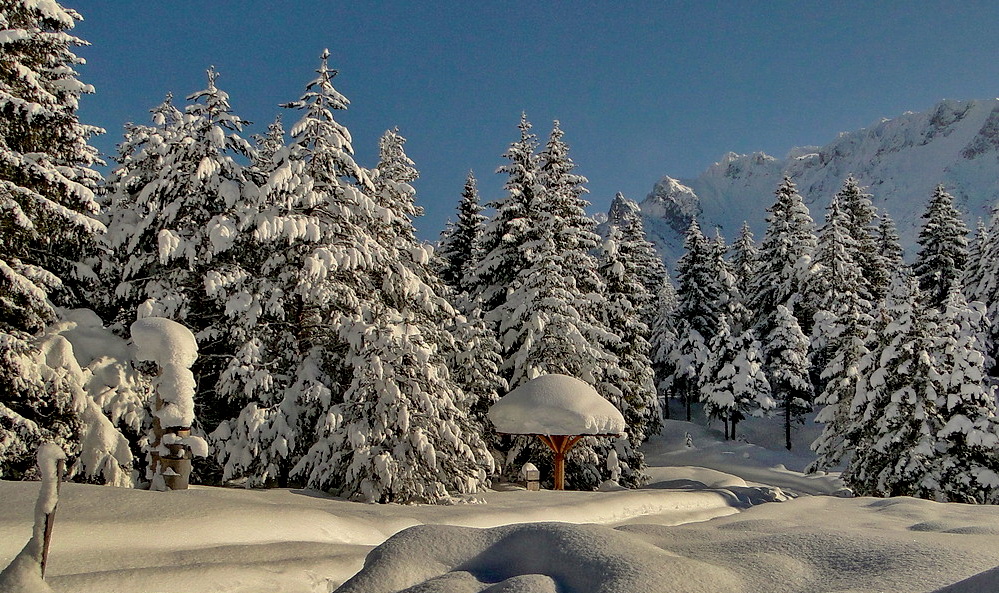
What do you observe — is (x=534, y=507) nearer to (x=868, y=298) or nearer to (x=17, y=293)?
(x=17, y=293)

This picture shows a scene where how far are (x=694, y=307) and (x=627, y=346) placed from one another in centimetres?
2219

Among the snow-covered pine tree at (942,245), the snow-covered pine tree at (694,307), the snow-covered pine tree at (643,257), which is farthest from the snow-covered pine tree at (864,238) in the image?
the snow-covered pine tree at (643,257)

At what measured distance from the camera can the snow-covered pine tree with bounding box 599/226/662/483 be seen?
2286 centimetres

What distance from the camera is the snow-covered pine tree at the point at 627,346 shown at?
900 inches

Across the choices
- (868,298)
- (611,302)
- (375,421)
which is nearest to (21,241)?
(375,421)

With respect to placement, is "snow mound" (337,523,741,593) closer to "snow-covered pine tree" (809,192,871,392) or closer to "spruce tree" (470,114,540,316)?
"spruce tree" (470,114,540,316)

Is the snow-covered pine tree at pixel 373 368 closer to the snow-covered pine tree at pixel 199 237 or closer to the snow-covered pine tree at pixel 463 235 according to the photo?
the snow-covered pine tree at pixel 199 237

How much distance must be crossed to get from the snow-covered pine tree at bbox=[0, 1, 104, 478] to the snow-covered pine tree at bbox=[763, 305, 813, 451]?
119 feet

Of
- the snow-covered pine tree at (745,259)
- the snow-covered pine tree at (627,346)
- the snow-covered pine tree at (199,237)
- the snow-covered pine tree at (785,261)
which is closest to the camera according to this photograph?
the snow-covered pine tree at (199,237)

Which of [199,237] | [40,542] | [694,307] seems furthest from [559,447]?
[694,307]

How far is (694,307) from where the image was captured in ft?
147

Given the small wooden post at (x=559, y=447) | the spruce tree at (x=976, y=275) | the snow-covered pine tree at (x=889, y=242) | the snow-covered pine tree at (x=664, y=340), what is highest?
the snow-covered pine tree at (x=889, y=242)

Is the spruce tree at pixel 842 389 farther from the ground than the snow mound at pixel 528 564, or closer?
farther from the ground

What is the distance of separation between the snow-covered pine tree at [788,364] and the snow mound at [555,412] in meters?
25.9
